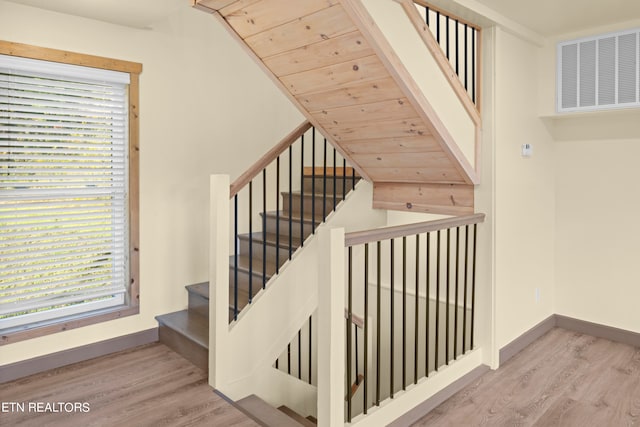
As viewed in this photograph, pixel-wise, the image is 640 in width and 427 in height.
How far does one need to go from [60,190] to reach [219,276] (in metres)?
1.30

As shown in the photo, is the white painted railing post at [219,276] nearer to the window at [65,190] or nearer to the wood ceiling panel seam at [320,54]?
the wood ceiling panel seam at [320,54]

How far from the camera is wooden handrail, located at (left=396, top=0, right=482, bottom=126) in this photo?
2.24 metres

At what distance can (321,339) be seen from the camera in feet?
6.48

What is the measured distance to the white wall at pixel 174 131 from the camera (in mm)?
3053

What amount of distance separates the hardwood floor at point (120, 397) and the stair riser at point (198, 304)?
1.27 ft

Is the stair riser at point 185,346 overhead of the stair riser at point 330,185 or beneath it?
beneath

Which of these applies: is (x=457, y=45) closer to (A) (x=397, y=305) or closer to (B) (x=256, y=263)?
(B) (x=256, y=263)

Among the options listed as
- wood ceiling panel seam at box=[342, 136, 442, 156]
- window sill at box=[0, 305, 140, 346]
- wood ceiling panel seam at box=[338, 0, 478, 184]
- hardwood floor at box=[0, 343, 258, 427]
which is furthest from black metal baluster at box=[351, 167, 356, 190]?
window sill at box=[0, 305, 140, 346]

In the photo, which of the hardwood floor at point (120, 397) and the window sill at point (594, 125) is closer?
the hardwood floor at point (120, 397)

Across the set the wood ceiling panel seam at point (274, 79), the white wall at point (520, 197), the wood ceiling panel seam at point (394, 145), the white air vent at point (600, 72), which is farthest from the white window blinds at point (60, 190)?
the white air vent at point (600, 72)

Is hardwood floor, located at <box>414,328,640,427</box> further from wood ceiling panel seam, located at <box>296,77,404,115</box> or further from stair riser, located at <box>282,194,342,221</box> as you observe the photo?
wood ceiling panel seam, located at <box>296,77,404,115</box>

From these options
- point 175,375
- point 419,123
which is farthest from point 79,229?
point 419,123

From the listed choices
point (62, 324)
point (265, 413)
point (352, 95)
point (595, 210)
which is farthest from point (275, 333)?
point (595, 210)

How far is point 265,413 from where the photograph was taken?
245cm
